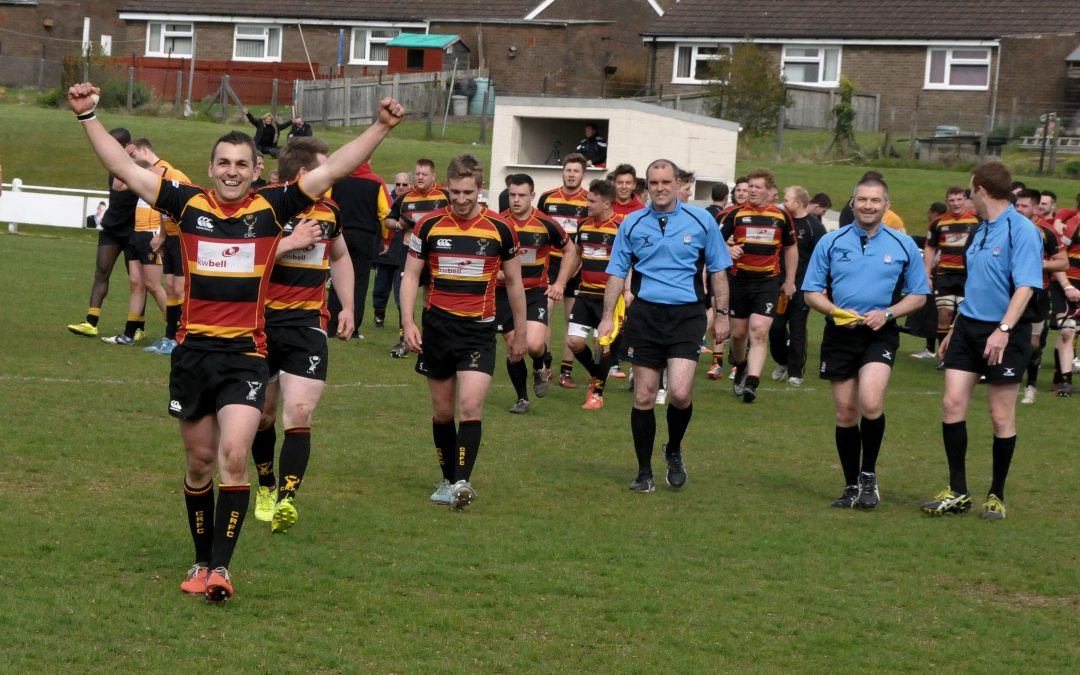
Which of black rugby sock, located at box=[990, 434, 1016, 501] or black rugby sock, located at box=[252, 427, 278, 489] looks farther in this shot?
black rugby sock, located at box=[990, 434, 1016, 501]

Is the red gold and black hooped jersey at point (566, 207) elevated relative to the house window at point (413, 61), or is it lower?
lower

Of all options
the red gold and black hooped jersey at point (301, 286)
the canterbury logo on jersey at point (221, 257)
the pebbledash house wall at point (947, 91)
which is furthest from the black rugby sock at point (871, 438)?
the pebbledash house wall at point (947, 91)

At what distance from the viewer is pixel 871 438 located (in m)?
8.98

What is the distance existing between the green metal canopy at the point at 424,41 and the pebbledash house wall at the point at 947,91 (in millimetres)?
9877

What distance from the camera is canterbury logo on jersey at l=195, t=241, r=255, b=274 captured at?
6.16 meters

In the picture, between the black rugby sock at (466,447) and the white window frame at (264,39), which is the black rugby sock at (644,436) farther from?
the white window frame at (264,39)

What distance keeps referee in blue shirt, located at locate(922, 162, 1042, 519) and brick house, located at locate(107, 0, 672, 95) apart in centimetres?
4252

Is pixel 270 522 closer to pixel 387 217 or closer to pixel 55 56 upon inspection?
pixel 387 217

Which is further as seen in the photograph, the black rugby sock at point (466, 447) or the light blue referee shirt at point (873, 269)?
the light blue referee shirt at point (873, 269)

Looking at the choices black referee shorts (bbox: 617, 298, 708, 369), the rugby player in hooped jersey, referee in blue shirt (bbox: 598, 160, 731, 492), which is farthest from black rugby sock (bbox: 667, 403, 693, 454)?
the rugby player in hooped jersey

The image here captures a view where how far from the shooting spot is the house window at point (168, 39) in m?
56.7

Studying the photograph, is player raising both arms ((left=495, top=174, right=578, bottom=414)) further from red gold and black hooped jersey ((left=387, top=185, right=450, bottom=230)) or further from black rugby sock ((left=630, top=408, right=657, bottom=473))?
red gold and black hooped jersey ((left=387, top=185, right=450, bottom=230))

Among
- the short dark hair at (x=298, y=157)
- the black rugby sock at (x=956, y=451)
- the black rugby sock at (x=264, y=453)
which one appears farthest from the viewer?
the black rugby sock at (x=956, y=451)

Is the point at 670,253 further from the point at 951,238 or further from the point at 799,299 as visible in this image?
the point at 951,238
